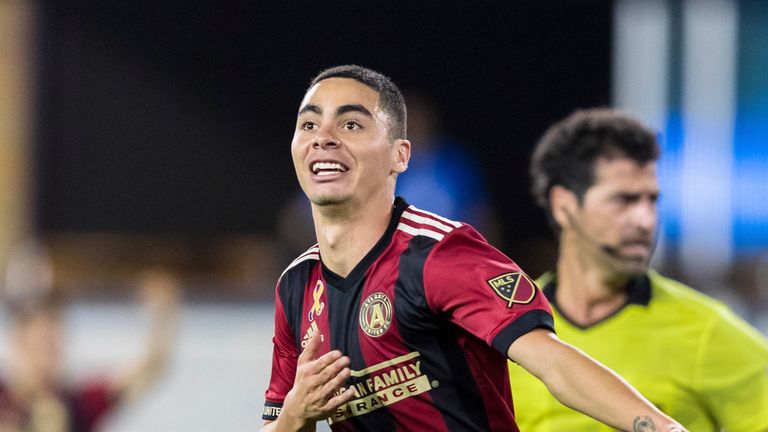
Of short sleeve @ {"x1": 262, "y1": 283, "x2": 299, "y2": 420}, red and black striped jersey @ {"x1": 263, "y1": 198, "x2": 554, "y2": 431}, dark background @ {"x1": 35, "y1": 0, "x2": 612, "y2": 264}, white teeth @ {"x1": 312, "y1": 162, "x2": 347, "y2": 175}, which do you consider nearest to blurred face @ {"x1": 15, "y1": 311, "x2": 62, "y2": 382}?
short sleeve @ {"x1": 262, "y1": 283, "x2": 299, "y2": 420}

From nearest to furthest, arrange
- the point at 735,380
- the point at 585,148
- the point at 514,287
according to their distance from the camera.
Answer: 1. the point at 514,287
2. the point at 735,380
3. the point at 585,148

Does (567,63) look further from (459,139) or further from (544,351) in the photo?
(544,351)

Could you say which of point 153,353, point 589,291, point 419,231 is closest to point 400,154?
point 419,231

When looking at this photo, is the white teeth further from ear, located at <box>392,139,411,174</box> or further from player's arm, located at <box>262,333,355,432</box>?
player's arm, located at <box>262,333,355,432</box>

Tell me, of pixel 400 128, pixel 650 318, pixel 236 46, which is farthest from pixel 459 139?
pixel 400 128

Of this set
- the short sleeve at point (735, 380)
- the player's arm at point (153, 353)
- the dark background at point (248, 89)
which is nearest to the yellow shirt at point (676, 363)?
the short sleeve at point (735, 380)

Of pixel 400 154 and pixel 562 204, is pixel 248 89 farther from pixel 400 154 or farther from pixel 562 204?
pixel 400 154

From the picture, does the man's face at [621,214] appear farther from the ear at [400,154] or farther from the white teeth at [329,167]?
the white teeth at [329,167]

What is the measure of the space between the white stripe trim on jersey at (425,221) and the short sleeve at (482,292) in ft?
0.17

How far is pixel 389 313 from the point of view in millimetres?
3076

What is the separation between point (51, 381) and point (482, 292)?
3.94 metres

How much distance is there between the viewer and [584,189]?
453 centimetres

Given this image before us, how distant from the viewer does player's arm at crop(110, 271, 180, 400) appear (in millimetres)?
6363

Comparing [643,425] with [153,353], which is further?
[153,353]
